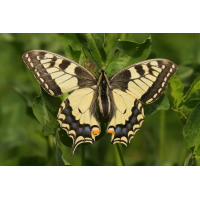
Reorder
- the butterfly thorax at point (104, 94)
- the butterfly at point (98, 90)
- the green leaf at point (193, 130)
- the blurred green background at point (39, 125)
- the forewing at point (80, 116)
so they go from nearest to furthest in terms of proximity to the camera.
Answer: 1. the green leaf at point (193, 130)
2. the forewing at point (80, 116)
3. the butterfly at point (98, 90)
4. the butterfly thorax at point (104, 94)
5. the blurred green background at point (39, 125)

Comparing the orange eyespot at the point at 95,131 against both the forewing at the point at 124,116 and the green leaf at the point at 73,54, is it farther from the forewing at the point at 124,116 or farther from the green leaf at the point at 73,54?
the green leaf at the point at 73,54

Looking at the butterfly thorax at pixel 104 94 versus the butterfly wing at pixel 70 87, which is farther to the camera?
the butterfly thorax at pixel 104 94

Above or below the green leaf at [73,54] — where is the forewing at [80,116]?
below

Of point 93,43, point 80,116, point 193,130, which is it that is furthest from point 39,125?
point 193,130

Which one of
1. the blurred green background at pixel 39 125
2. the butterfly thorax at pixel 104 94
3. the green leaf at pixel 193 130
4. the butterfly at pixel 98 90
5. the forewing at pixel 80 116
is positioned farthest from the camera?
the blurred green background at pixel 39 125

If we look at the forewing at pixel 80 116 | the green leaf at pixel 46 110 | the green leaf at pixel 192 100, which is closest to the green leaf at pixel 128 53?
the forewing at pixel 80 116

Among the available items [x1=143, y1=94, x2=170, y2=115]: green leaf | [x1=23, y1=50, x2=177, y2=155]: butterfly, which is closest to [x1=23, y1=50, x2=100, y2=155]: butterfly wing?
[x1=23, y1=50, x2=177, y2=155]: butterfly

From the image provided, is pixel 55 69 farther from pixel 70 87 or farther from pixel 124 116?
pixel 124 116

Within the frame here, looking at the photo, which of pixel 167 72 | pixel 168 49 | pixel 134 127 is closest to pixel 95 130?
pixel 134 127
